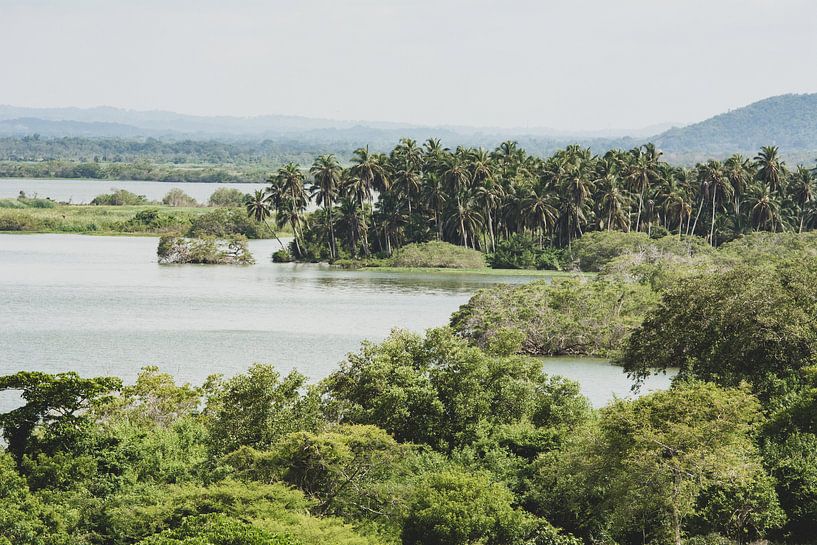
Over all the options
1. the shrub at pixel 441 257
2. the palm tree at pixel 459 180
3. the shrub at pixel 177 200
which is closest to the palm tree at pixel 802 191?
the shrub at pixel 441 257

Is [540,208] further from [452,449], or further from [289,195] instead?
[452,449]

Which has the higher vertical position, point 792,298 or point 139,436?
point 792,298

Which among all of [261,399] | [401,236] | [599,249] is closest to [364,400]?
[261,399]

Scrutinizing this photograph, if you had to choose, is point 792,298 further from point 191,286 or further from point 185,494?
point 191,286

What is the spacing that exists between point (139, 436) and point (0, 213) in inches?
3920

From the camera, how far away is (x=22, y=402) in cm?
3684

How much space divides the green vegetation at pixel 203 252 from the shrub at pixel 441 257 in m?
12.7

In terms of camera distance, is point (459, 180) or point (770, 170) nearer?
point (459, 180)

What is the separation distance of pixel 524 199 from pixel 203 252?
83.8 ft

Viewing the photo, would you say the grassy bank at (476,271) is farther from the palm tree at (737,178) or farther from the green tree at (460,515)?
the green tree at (460,515)

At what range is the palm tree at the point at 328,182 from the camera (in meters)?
92.0

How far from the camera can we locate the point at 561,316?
2016 inches

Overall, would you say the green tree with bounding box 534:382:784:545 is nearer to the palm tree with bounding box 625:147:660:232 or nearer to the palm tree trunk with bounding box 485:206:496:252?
the palm tree trunk with bounding box 485:206:496:252

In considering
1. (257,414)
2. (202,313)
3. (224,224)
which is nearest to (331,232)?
(224,224)
